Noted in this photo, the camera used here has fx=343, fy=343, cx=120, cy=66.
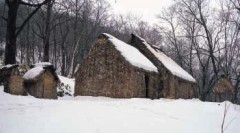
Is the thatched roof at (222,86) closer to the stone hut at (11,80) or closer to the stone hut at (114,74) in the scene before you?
the stone hut at (114,74)

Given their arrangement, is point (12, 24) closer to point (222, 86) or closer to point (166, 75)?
point (222, 86)

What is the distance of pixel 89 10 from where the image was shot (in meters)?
43.4

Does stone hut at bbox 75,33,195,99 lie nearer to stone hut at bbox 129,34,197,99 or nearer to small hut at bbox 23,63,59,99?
stone hut at bbox 129,34,197,99

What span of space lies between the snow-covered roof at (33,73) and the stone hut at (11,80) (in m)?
3.14

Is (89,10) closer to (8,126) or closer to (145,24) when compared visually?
(145,24)

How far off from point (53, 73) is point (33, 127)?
15754mm

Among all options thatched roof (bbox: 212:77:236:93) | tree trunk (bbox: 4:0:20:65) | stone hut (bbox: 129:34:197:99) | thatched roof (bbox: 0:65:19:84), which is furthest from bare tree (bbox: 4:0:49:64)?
stone hut (bbox: 129:34:197:99)

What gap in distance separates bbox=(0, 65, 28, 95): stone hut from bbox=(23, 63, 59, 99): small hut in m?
3.11

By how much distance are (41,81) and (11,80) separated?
168 inches

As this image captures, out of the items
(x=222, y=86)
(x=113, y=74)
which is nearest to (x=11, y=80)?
(x=113, y=74)

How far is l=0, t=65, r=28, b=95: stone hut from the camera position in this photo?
18344 millimetres

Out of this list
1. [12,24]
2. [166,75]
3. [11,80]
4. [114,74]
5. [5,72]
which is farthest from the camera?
[166,75]

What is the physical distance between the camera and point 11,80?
1839 cm

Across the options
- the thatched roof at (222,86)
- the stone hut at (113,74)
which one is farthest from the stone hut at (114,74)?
the thatched roof at (222,86)
